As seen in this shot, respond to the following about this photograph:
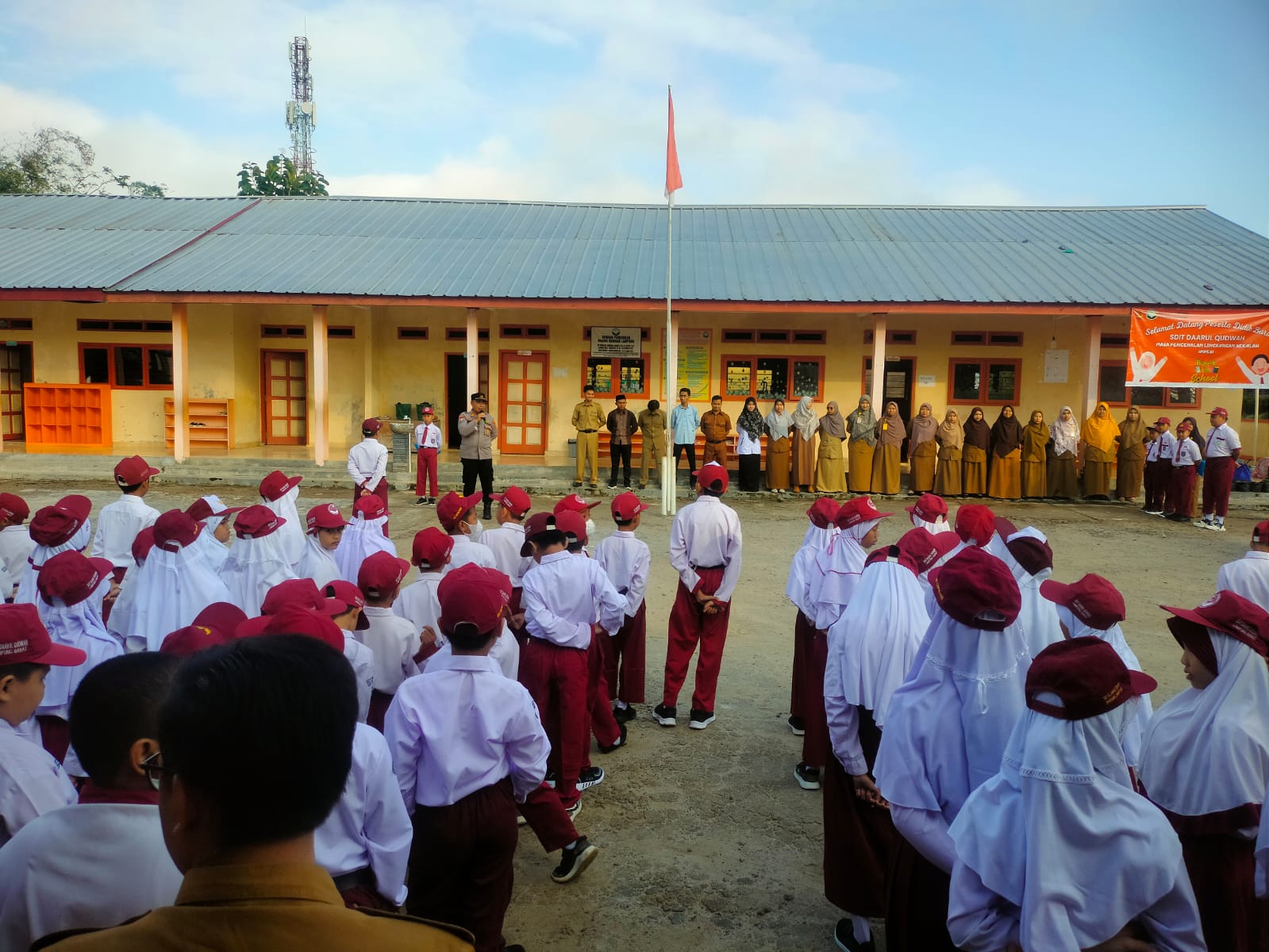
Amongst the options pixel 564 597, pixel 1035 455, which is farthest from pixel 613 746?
pixel 1035 455

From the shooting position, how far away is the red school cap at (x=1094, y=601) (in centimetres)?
309

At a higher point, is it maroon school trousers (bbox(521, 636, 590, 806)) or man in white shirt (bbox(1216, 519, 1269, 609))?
man in white shirt (bbox(1216, 519, 1269, 609))

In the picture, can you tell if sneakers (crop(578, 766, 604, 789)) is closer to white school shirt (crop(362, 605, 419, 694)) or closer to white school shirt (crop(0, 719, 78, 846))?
white school shirt (crop(362, 605, 419, 694))

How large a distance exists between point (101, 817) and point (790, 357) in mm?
15747

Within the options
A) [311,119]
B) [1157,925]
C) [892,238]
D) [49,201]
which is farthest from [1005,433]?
[311,119]

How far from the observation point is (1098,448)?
14.4 m

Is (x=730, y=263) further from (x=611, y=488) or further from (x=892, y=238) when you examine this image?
(x=611, y=488)

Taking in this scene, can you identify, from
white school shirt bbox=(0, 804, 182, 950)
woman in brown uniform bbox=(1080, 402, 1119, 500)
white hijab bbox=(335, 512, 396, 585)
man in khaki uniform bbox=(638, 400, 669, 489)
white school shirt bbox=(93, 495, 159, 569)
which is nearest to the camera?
white school shirt bbox=(0, 804, 182, 950)

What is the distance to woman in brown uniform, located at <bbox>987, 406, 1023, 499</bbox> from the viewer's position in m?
14.5

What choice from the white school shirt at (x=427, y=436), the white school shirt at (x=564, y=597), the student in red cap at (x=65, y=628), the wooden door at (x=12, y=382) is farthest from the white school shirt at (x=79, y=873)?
the wooden door at (x=12, y=382)

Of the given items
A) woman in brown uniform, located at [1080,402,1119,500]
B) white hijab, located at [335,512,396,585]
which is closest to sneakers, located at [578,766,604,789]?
white hijab, located at [335,512,396,585]

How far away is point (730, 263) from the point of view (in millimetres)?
Answer: 16844

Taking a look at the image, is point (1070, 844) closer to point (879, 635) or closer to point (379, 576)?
point (879, 635)

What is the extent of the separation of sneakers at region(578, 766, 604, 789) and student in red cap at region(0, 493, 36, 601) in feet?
11.6
